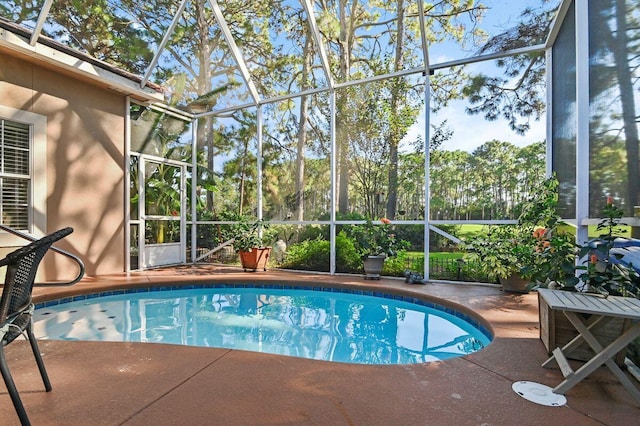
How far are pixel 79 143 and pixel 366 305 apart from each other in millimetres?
5614

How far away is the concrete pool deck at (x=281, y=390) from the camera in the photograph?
5.67 ft

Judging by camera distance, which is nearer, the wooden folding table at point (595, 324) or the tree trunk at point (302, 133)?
the wooden folding table at point (595, 324)

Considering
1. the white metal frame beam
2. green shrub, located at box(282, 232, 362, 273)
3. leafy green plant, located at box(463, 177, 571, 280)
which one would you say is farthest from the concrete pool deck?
the white metal frame beam

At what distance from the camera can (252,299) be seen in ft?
18.9

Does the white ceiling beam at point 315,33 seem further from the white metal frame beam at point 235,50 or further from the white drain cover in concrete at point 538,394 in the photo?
the white drain cover in concrete at point 538,394

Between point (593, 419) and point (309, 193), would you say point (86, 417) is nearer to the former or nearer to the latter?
point (593, 419)

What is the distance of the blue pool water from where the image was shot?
11.8 ft

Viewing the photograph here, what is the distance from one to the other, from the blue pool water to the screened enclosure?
1663 mm

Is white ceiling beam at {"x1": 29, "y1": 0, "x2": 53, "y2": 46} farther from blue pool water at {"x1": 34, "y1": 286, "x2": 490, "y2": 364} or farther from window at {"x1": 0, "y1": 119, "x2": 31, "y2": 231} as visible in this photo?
blue pool water at {"x1": 34, "y1": 286, "x2": 490, "y2": 364}

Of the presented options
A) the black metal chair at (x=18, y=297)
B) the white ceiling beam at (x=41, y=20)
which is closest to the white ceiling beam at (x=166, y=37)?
the white ceiling beam at (x=41, y=20)

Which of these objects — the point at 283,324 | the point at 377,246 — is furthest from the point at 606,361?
the point at 377,246

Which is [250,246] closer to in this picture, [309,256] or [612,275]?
[309,256]

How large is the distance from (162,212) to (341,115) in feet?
14.5

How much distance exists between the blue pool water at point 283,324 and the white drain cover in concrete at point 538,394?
1296mm
